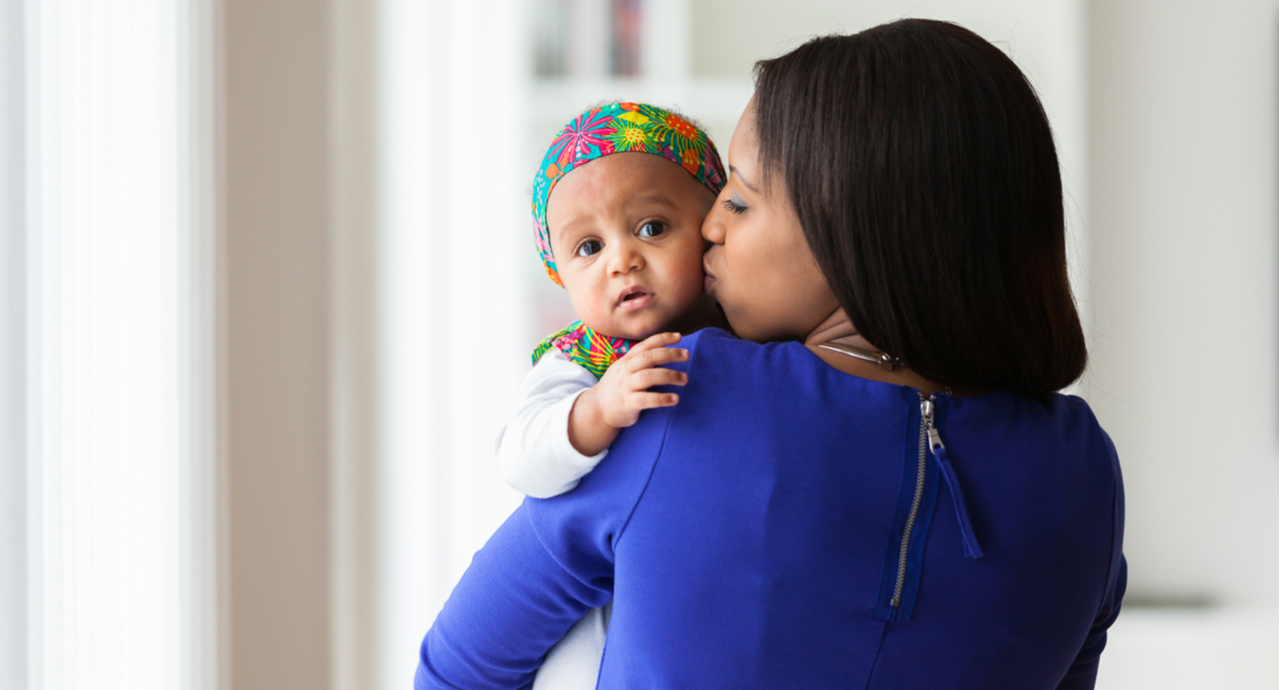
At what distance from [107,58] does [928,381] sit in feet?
3.69

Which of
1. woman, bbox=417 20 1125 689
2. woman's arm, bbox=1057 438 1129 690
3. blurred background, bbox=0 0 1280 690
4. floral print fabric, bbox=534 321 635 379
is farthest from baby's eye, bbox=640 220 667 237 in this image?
blurred background, bbox=0 0 1280 690

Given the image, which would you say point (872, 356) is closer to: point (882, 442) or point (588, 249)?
point (882, 442)

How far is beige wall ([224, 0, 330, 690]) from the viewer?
4.77 ft

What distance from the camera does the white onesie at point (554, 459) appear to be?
0.76m

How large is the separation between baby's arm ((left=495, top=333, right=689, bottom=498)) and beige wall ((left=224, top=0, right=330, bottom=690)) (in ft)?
2.66

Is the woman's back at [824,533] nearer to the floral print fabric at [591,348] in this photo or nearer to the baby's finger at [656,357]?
the baby's finger at [656,357]

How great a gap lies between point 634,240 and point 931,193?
14.1 inches

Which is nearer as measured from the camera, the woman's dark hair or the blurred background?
the woman's dark hair

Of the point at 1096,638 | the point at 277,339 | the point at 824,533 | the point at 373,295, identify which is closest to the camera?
the point at 824,533

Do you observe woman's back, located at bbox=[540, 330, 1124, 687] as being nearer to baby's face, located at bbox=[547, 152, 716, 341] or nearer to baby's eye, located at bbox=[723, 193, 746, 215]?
baby's eye, located at bbox=[723, 193, 746, 215]

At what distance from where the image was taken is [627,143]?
1002 mm

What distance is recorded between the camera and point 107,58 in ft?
3.98

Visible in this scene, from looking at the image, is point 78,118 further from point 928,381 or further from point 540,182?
point 928,381

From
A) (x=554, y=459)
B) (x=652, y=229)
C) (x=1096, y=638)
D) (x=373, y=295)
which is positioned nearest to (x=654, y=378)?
(x=554, y=459)
